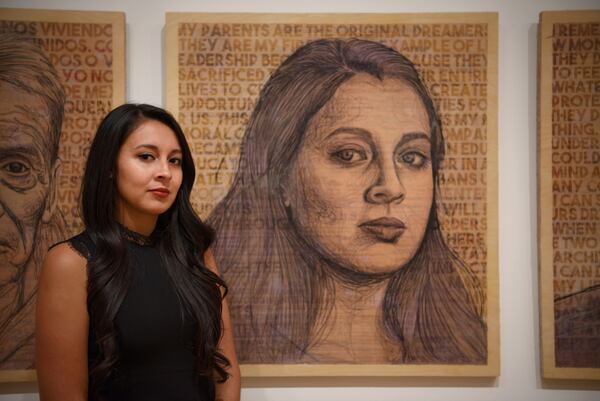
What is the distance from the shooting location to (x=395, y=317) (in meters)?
1.32

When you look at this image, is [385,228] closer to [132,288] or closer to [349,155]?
[349,155]

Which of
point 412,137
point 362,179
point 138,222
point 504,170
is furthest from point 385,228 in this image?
point 138,222

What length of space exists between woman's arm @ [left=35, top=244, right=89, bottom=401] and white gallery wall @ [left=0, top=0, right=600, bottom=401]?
543mm

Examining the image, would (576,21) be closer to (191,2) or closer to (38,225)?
(191,2)

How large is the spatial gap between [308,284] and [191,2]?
0.89m

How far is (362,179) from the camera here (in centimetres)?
132

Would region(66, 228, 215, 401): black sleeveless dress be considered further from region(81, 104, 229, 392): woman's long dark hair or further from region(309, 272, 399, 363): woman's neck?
region(309, 272, 399, 363): woman's neck

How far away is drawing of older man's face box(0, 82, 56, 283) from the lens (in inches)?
50.3

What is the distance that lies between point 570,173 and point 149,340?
3.99ft

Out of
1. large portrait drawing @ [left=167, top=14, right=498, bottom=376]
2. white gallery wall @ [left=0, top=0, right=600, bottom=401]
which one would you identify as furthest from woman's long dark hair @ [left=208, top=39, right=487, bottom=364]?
white gallery wall @ [left=0, top=0, right=600, bottom=401]

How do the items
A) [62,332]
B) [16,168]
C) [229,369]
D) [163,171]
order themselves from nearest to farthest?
[62,332]
[163,171]
[229,369]
[16,168]

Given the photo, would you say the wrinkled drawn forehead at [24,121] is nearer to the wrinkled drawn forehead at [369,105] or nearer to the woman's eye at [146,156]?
the woman's eye at [146,156]

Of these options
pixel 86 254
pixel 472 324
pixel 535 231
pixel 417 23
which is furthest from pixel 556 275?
pixel 86 254

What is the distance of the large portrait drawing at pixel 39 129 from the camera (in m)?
1.28
